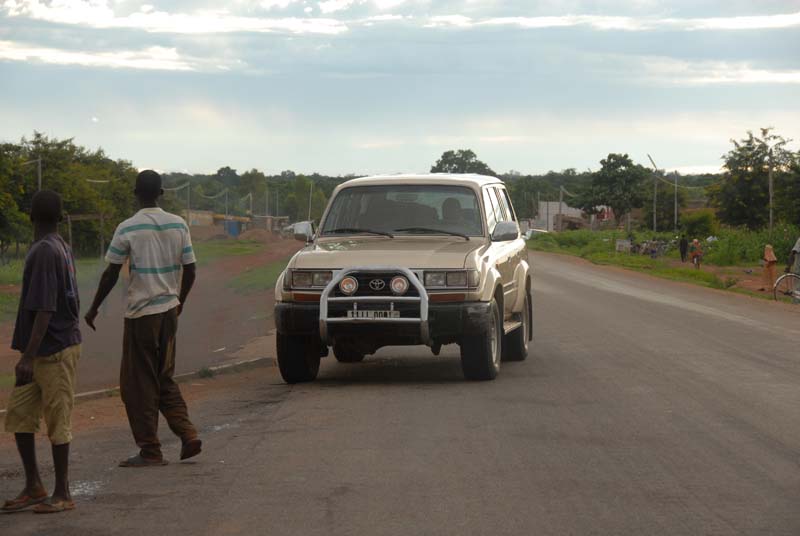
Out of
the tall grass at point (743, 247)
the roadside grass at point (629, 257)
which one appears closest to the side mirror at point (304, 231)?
the roadside grass at point (629, 257)

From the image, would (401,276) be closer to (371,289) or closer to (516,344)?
(371,289)

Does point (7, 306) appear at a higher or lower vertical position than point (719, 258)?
higher

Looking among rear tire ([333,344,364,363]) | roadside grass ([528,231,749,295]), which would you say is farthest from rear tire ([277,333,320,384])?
roadside grass ([528,231,749,295])

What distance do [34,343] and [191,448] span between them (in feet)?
5.71

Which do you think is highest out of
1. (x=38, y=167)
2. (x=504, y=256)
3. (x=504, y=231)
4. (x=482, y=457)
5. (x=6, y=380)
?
(x=38, y=167)

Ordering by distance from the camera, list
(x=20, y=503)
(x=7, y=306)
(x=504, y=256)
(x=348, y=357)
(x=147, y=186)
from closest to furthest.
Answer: (x=20, y=503), (x=147, y=186), (x=504, y=256), (x=348, y=357), (x=7, y=306)

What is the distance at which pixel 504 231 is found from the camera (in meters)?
13.1

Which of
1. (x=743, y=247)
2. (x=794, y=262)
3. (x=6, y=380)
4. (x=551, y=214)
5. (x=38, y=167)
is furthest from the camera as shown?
(x=551, y=214)

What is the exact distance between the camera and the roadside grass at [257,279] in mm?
42272

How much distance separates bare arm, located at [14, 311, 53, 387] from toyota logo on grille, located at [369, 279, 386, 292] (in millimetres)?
5309

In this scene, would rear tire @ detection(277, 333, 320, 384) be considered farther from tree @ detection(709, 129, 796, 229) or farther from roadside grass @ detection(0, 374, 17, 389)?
tree @ detection(709, 129, 796, 229)

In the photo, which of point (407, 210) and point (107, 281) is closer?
point (107, 281)

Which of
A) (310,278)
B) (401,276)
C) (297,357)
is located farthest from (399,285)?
(297,357)

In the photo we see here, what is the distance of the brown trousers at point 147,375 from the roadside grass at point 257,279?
107 ft
